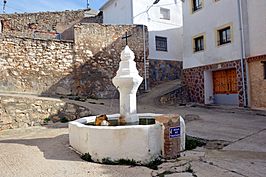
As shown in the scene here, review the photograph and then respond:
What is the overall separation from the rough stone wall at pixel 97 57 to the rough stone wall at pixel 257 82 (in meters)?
7.51

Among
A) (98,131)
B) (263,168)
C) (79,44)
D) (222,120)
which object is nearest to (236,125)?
(222,120)

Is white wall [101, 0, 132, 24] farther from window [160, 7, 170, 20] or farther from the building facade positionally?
window [160, 7, 170, 20]

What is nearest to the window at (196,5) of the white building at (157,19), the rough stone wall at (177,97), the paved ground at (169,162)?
the white building at (157,19)

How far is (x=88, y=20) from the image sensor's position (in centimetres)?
2144

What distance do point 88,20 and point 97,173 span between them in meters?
19.2

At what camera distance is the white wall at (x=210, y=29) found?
11883 millimetres

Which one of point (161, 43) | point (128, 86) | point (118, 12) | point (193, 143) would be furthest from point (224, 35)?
point (118, 12)

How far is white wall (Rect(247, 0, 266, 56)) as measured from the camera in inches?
420

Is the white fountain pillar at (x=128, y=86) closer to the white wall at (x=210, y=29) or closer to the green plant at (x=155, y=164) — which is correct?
the green plant at (x=155, y=164)

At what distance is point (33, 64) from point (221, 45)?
388 inches

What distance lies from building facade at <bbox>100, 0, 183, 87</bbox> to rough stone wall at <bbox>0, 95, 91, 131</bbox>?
8.45 metres

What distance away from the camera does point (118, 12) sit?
755 inches

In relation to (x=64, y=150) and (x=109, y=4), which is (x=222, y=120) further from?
(x=109, y=4)

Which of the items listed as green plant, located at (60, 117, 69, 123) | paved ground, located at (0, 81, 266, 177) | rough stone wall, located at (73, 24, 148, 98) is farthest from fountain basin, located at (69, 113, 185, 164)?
rough stone wall, located at (73, 24, 148, 98)
